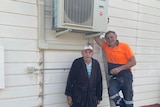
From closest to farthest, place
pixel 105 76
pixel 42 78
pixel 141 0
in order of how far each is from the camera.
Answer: pixel 42 78 < pixel 105 76 < pixel 141 0

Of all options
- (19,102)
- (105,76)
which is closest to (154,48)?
(105,76)

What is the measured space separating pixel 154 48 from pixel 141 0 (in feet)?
3.20

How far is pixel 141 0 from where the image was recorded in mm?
3402

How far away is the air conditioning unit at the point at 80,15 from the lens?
2.16 metres

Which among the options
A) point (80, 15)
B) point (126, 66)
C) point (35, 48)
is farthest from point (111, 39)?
point (35, 48)

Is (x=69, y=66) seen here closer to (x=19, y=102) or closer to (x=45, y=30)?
(x=45, y=30)

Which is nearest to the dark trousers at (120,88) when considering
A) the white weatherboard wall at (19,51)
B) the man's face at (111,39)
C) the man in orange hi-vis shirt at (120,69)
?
the man in orange hi-vis shirt at (120,69)

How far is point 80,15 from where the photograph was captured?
230 cm

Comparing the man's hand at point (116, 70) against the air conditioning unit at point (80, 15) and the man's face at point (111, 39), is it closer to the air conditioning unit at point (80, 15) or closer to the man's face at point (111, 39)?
the man's face at point (111, 39)

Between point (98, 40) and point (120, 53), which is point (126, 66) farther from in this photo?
point (98, 40)

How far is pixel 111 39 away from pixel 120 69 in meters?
0.42

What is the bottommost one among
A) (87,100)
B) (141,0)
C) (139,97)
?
(139,97)

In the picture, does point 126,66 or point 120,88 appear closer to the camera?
point 126,66

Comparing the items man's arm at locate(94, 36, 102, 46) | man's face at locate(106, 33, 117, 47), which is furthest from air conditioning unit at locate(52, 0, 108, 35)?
man's arm at locate(94, 36, 102, 46)
